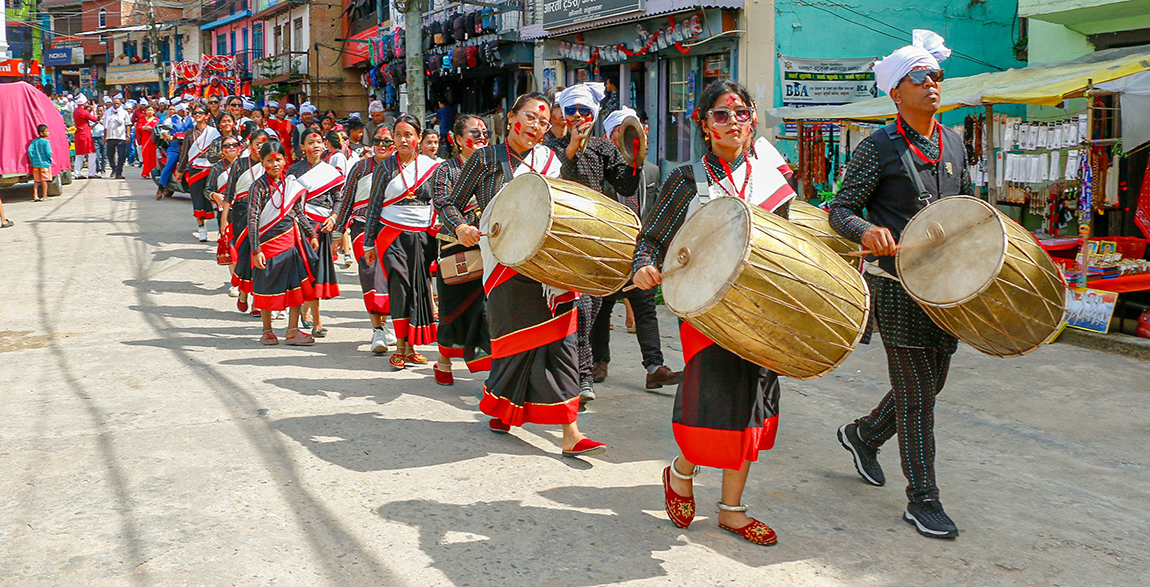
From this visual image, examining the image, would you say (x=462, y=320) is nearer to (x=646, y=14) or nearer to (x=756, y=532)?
(x=756, y=532)

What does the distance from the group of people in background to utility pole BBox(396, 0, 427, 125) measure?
6.16 ft

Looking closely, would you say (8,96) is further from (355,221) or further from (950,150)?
(950,150)

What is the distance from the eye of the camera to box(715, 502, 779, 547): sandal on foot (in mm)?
3699

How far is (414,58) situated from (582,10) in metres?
5.19

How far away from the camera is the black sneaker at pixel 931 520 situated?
377cm

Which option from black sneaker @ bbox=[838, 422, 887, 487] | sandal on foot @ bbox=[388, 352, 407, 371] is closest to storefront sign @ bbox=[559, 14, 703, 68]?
sandal on foot @ bbox=[388, 352, 407, 371]

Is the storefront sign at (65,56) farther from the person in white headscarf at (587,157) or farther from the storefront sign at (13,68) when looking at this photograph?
the person in white headscarf at (587,157)

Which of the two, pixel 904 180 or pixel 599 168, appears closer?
pixel 904 180

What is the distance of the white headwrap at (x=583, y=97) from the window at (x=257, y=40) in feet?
133

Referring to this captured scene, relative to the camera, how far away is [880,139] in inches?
153

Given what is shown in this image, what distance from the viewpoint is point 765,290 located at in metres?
3.22

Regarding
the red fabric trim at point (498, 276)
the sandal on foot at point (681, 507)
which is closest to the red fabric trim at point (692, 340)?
the sandal on foot at point (681, 507)

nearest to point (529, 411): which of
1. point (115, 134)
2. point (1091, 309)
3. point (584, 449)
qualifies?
point (584, 449)

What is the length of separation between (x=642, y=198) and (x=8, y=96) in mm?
15485
